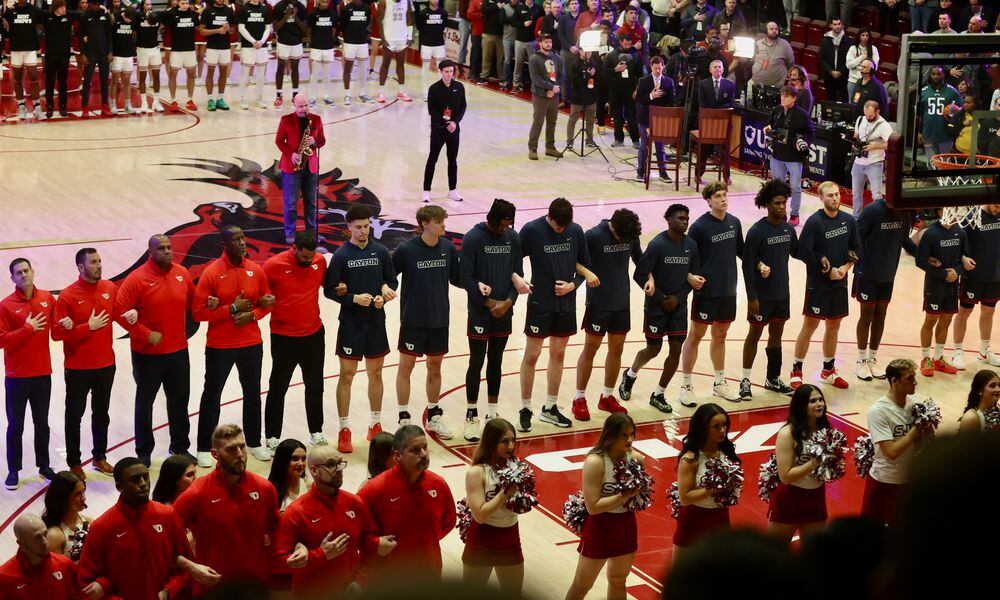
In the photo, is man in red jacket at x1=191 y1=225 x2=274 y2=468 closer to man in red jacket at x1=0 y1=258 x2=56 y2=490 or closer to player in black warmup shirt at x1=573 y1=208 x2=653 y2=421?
man in red jacket at x1=0 y1=258 x2=56 y2=490

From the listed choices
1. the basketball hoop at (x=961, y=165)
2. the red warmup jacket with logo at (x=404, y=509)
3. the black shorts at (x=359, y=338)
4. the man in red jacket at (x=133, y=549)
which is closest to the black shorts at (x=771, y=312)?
the basketball hoop at (x=961, y=165)

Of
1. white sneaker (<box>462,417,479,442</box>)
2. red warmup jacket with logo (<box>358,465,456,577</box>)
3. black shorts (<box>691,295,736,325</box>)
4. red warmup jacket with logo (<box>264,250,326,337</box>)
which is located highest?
red warmup jacket with logo (<box>264,250,326,337</box>)

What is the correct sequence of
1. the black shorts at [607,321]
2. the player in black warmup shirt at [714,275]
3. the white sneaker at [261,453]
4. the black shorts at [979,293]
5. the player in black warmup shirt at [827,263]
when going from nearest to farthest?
1. the white sneaker at [261,453]
2. the black shorts at [607,321]
3. the player in black warmup shirt at [714,275]
4. the player in black warmup shirt at [827,263]
5. the black shorts at [979,293]

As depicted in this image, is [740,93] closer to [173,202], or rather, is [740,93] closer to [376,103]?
[376,103]

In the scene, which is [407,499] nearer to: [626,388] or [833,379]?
[626,388]

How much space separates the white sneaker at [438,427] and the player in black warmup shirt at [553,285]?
715mm

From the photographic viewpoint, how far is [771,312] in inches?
482

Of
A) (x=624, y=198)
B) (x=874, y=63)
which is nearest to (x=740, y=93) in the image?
(x=874, y=63)

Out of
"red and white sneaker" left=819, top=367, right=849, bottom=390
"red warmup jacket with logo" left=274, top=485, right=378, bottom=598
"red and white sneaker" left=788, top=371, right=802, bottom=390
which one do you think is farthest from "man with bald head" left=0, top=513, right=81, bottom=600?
"red and white sneaker" left=819, top=367, right=849, bottom=390

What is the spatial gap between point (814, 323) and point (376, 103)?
1545 cm

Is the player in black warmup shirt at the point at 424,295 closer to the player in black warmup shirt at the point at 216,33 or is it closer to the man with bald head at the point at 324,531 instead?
the man with bald head at the point at 324,531

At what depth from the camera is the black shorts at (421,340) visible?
35.7 ft

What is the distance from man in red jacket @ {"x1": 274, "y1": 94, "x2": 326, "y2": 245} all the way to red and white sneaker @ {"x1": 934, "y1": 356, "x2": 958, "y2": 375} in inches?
286

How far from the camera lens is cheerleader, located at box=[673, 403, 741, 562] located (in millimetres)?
7762
